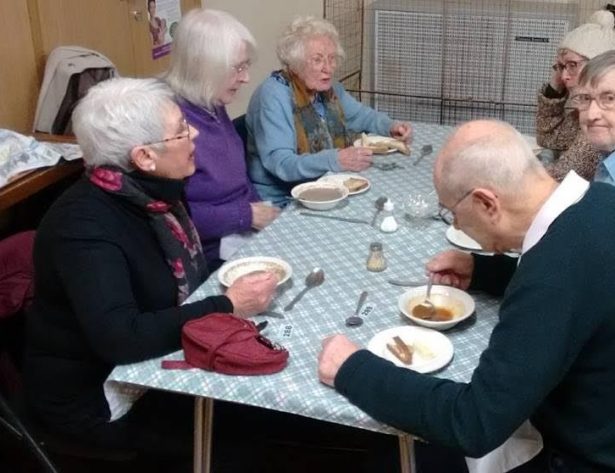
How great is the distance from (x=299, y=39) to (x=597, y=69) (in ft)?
3.28

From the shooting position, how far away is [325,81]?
106 inches

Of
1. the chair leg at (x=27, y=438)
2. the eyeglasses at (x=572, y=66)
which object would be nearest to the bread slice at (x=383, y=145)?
the eyeglasses at (x=572, y=66)

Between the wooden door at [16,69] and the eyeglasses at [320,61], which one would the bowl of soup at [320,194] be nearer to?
the eyeglasses at [320,61]

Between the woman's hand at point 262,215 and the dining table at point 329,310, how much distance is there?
196mm

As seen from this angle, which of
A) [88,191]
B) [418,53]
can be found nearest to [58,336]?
[88,191]

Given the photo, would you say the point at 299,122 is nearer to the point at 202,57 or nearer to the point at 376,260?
the point at 202,57

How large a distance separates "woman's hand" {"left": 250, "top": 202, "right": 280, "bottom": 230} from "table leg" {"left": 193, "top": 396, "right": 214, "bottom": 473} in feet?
2.81

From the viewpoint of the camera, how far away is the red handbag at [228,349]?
1.36 meters

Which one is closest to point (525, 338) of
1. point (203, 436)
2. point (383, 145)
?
point (203, 436)

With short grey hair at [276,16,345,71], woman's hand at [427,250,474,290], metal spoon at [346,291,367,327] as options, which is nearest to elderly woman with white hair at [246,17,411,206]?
short grey hair at [276,16,345,71]

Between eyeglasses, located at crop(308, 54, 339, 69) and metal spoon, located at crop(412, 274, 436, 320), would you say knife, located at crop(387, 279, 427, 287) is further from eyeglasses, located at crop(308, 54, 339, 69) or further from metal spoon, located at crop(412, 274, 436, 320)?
eyeglasses, located at crop(308, 54, 339, 69)

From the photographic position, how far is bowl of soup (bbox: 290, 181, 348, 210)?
210 centimetres

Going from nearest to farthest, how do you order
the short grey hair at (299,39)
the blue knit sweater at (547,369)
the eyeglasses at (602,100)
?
the blue knit sweater at (547,369)
the eyeglasses at (602,100)
the short grey hair at (299,39)

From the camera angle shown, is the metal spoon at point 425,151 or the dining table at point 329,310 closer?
the dining table at point 329,310
